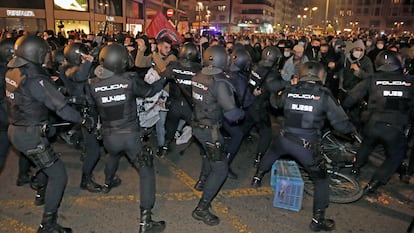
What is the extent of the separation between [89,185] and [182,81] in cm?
230

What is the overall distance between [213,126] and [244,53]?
227 cm

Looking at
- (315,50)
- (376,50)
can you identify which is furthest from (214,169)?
(376,50)

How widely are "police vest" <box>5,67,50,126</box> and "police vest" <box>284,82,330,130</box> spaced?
2.95 m

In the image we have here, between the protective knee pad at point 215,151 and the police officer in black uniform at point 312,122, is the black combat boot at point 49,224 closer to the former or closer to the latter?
the protective knee pad at point 215,151

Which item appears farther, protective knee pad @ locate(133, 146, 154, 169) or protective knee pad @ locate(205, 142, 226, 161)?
protective knee pad @ locate(205, 142, 226, 161)

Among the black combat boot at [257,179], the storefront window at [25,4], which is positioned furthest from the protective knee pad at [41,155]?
the storefront window at [25,4]

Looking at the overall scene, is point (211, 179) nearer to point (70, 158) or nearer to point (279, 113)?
point (70, 158)

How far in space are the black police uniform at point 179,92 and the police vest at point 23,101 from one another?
95.3 inches

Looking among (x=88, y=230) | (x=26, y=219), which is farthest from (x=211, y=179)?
(x=26, y=219)

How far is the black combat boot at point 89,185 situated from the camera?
17.4 ft

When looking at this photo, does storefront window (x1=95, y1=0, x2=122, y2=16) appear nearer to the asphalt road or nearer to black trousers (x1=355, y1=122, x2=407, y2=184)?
the asphalt road

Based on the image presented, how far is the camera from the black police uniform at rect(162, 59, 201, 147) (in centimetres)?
596

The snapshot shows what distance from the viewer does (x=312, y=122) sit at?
13.9 feet

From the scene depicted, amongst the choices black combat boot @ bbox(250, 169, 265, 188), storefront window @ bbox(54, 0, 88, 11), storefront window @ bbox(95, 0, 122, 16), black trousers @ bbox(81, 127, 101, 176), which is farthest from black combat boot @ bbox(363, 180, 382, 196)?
storefront window @ bbox(95, 0, 122, 16)
